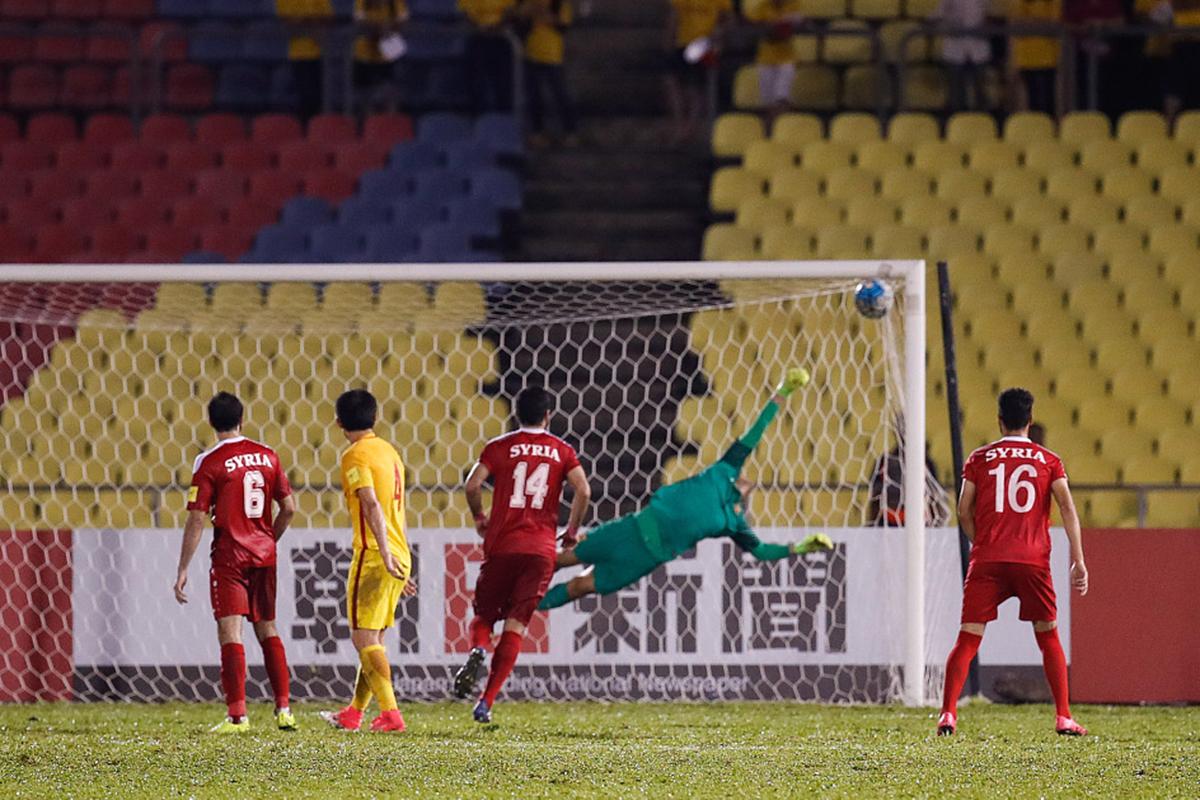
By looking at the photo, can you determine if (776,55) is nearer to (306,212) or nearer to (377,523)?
(306,212)

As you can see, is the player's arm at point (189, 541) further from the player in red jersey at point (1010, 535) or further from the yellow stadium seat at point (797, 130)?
the yellow stadium seat at point (797, 130)

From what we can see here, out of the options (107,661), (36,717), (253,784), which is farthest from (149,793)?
(107,661)

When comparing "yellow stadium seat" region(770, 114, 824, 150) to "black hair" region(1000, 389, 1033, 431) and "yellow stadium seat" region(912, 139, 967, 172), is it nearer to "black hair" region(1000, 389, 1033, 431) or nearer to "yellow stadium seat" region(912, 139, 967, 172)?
"yellow stadium seat" region(912, 139, 967, 172)

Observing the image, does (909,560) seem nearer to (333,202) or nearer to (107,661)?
(107,661)

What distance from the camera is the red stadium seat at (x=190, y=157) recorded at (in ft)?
49.5

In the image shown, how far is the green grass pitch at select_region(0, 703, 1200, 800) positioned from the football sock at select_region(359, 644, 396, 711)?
0.17 metres

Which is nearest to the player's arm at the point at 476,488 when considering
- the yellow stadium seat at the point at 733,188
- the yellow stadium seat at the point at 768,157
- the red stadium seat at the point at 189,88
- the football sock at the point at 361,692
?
the football sock at the point at 361,692

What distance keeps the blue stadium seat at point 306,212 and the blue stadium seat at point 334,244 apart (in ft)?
0.92

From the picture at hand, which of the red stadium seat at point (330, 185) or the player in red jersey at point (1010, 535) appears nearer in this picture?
the player in red jersey at point (1010, 535)

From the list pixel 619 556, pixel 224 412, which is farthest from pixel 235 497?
pixel 619 556

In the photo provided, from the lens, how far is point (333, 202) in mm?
14648

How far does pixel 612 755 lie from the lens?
7184 mm

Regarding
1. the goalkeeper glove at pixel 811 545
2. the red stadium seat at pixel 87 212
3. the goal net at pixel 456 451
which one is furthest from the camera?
the red stadium seat at pixel 87 212

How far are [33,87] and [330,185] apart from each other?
3.79 meters
